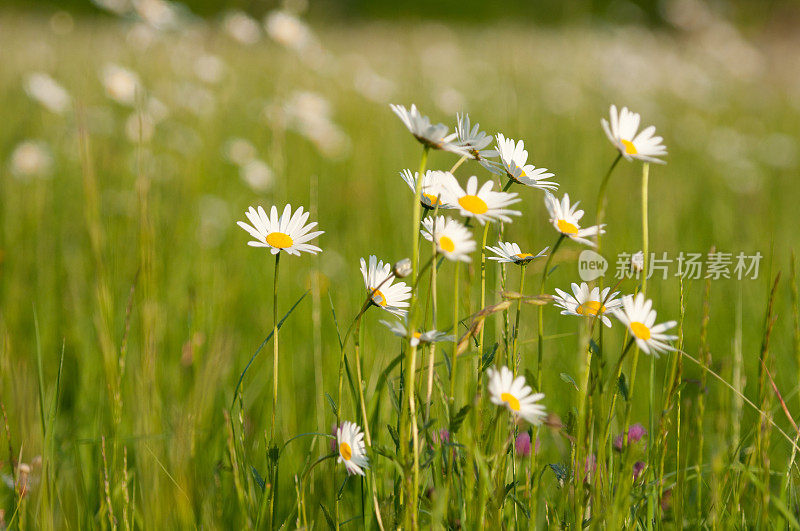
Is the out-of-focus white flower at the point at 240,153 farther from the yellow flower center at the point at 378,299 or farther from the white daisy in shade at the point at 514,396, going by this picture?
the white daisy in shade at the point at 514,396

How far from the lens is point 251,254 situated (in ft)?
6.50

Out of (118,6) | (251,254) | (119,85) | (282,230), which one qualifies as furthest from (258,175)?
(282,230)

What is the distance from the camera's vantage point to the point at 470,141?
2.22 feet

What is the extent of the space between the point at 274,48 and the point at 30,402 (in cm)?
362

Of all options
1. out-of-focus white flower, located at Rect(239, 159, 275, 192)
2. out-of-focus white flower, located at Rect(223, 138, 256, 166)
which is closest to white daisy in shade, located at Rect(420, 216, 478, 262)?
out-of-focus white flower, located at Rect(239, 159, 275, 192)

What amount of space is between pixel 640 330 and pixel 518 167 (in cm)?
22

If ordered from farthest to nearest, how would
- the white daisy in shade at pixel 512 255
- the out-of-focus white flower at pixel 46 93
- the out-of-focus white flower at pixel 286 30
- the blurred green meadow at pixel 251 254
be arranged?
1. the out-of-focus white flower at pixel 286 30
2. the out-of-focus white flower at pixel 46 93
3. the blurred green meadow at pixel 251 254
4. the white daisy in shade at pixel 512 255

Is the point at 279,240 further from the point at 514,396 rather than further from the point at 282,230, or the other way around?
the point at 514,396

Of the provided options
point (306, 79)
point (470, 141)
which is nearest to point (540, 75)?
point (306, 79)

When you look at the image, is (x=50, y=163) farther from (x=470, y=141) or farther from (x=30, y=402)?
(x=470, y=141)

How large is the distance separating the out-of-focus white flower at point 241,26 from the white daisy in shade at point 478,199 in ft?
5.27

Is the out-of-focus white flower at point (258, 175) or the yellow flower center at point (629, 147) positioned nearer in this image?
the yellow flower center at point (629, 147)

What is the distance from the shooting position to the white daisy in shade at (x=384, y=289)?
0.66 meters

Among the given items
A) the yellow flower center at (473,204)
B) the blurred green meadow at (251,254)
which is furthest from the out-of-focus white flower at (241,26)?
the yellow flower center at (473,204)
